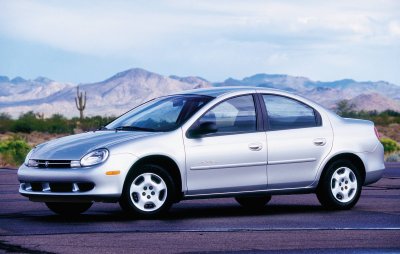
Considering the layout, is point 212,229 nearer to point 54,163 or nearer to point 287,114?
point 54,163

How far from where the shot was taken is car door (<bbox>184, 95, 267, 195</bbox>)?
41.2 ft

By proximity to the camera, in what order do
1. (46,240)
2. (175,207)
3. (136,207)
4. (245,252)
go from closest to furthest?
(245,252) < (46,240) < (136,207) < (175,207)

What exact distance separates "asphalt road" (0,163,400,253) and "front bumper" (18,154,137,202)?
1.08 ft

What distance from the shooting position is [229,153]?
502 inches

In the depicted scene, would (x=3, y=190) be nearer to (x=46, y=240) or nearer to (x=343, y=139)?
(x=343, y=139)

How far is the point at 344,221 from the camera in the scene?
40.3 feet

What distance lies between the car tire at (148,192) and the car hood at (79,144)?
0.46m

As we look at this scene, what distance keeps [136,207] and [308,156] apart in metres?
2.59

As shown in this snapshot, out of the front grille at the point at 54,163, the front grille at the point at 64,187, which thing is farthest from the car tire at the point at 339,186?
the front grille at the point at 54,163

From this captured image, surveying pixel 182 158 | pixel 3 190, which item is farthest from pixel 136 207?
pixel 3 190

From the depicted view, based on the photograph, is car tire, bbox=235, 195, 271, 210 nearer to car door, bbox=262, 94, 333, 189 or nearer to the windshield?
car door, bbox=262, 94, 333, 189

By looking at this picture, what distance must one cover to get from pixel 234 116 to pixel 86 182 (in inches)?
88.6

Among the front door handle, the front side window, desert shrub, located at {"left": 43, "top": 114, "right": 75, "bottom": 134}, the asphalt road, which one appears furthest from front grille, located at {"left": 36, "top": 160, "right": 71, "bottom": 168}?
desert shrub, located at {"left": 43, "top": 114, "right": 75, "bottom": 134}

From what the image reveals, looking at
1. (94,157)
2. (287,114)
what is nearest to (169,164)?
A: (94,157)
